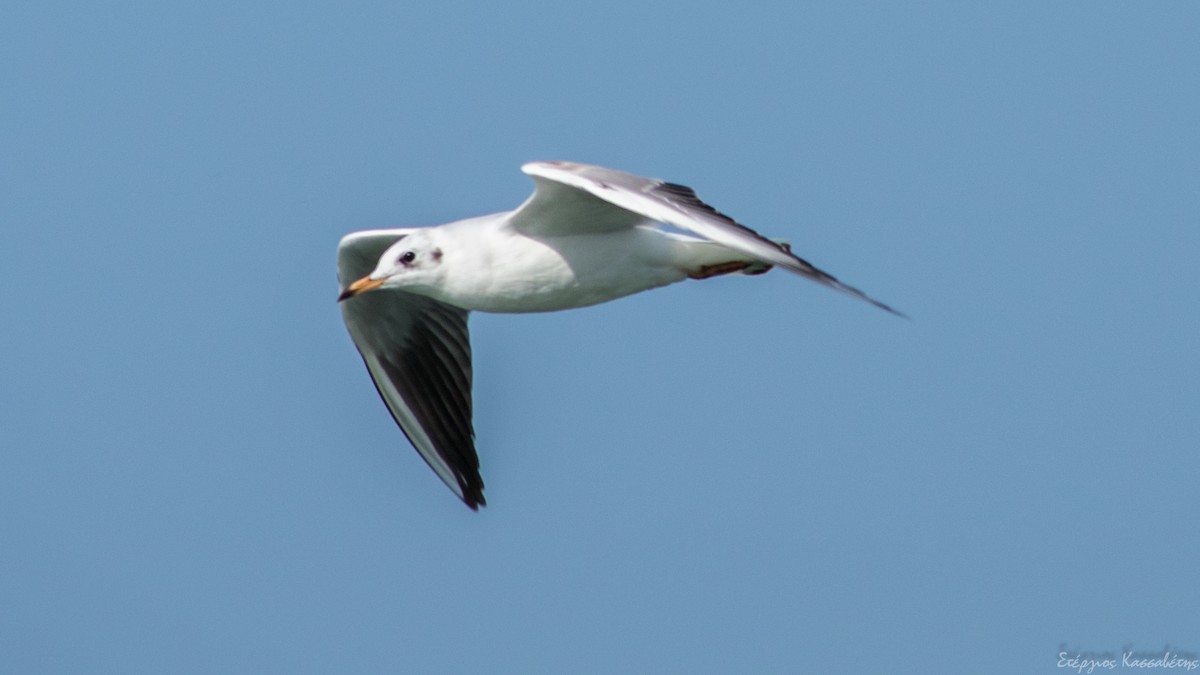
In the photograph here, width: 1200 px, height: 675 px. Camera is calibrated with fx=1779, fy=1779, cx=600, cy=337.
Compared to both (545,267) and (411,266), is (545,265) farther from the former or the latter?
(411,266)

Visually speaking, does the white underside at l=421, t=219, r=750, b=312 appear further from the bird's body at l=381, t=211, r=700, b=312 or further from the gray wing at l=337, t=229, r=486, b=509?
the gray wing at l=337, t=229, r=486, b=509

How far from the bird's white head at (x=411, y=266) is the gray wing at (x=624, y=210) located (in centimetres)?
47

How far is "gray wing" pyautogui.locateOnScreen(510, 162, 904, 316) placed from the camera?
729 cm

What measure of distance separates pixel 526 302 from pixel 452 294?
1.19 ft

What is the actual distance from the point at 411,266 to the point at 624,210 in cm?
110

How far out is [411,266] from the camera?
8.66m

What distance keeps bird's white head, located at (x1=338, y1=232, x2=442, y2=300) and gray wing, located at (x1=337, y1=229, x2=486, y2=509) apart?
142 centimetres

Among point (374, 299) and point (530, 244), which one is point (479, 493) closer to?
point (374, 299)

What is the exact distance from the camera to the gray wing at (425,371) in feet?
33.8

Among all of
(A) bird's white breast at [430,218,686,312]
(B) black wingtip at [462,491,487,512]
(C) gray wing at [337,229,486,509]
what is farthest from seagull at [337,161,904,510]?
(B) black wingtip at [462,491,487,512]

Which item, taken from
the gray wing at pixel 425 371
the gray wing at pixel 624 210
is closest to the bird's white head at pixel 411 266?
the gray wing at pixel 624 210

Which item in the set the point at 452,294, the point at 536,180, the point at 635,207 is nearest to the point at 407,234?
the point at 452,294

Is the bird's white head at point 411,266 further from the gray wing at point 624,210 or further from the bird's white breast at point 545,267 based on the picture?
the gray wing at point 624,210

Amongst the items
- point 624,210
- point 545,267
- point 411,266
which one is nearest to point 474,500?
point 411,266
